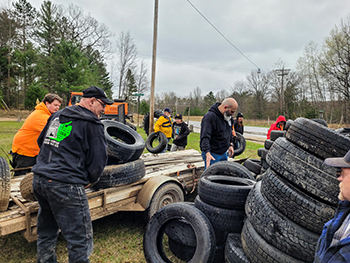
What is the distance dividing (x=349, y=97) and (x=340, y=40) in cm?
710

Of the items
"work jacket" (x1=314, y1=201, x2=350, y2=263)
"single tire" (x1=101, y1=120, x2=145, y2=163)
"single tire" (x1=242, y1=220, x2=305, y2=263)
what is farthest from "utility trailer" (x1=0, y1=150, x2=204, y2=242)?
"work jacket" (x1=314, y1=201, x2=350, y2=263)

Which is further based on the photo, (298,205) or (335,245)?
(298,205)

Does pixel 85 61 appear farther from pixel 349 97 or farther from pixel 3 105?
pixel 349 97

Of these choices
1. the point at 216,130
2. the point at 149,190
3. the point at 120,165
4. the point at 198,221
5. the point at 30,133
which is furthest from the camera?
the point at 216,130

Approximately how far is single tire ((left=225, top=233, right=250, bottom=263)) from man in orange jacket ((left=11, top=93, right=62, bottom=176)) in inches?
140

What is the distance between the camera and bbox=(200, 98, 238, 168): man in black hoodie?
4.48 metres

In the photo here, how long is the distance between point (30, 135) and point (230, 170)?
358 cm

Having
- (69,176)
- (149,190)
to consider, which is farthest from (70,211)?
(149,190)

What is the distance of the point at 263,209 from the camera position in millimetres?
2314

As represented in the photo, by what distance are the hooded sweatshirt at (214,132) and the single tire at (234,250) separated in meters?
1.97

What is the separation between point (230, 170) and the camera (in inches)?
148

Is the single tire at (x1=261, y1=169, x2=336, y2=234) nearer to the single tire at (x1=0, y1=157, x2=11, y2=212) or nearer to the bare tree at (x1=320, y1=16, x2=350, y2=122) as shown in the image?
the single tire at (x1=0, y1=157, x2=11, y2=212)

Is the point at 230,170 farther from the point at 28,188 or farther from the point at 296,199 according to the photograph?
the point at 28,188

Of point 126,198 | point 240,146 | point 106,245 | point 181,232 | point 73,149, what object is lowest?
point 106,245
